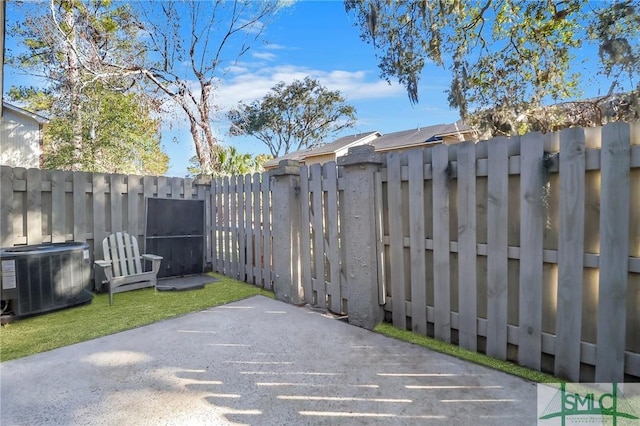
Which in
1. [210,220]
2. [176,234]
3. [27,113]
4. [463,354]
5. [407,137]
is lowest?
[463,354]

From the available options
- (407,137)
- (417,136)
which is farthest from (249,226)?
(407,137)

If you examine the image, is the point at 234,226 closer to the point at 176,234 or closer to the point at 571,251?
the point at 176,234

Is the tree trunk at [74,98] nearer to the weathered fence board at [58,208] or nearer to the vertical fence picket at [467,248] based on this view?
the weathered fence board at [58,208]

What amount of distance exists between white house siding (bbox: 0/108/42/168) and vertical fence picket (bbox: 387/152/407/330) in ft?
57.3

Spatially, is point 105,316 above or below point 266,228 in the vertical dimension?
below

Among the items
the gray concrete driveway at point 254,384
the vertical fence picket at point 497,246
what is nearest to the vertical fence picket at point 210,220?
the gray concrete driveway at point 254,384

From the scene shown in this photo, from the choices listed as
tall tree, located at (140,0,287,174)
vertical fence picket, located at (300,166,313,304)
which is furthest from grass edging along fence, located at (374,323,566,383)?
tall tree, located at (140,0,287,174)

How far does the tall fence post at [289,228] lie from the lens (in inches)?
165

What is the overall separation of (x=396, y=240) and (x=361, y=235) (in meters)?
0.37

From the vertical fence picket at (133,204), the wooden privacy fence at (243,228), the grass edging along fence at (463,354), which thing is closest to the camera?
the grass edging along fence at (463,354)

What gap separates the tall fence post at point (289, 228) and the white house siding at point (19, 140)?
52.2 feet

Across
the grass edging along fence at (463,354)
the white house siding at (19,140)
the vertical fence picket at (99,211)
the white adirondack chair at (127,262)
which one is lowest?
the grass edging along fence at (463,354)

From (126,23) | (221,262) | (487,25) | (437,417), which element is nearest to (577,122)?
(487,25)

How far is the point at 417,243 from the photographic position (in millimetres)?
3127
